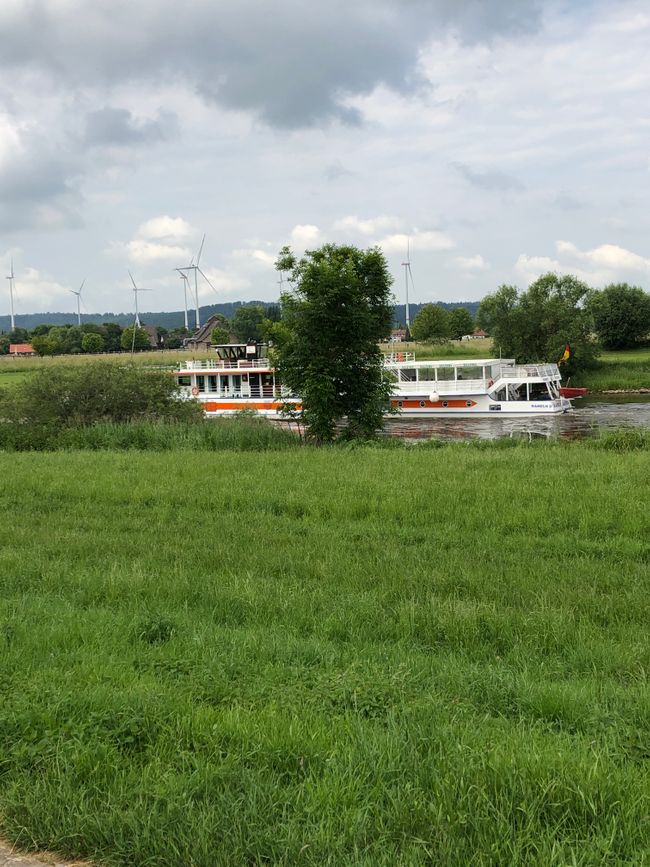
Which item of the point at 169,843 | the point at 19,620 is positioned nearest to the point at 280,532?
the point at 19,620

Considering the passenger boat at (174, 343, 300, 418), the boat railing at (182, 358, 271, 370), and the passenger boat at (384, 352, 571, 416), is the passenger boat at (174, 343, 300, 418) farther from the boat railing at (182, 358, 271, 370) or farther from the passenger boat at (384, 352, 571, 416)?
the passenger boat at (384, 352, 571, 416)

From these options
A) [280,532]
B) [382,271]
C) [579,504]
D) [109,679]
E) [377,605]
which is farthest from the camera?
[382,271]

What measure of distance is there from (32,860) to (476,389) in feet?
157

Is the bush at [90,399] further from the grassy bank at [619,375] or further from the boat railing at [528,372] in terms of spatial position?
the grassy bank at [619,375]

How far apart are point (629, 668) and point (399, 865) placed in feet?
9.19

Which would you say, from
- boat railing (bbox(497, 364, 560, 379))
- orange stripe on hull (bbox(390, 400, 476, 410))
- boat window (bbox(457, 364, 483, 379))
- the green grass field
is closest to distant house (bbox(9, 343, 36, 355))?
orange stripe on hull (bbox(390, 400, 476, 410))

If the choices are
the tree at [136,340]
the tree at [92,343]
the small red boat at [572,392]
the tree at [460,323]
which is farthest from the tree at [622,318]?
the tree at [92,343]

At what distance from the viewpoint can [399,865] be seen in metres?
2.99

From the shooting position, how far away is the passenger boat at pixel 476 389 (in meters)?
48.4

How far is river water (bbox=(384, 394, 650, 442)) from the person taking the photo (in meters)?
39.0

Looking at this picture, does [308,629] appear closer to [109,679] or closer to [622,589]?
[109,679]

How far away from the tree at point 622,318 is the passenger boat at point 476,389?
102 feet

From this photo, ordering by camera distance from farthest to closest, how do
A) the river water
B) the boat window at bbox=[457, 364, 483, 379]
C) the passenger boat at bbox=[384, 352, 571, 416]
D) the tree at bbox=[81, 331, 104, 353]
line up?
the tree at bbox=[81, 331, 104, 353], the boat window at bbox=[457, 364, 483, 379], the passenger boat at bbox=[384, 352, 571, 416], the river water

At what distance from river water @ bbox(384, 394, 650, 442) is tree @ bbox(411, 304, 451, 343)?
62.3 m
